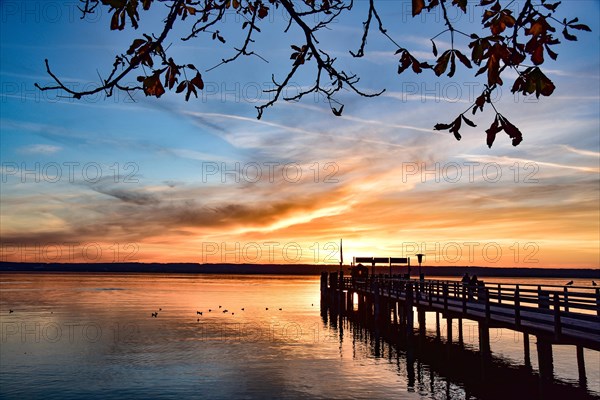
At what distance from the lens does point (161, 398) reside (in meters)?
23.1

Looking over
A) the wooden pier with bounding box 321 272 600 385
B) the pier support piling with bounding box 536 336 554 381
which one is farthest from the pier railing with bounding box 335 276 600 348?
the pier support piling with bounding box 536 336 554 381

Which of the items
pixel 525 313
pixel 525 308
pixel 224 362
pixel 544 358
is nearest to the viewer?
pixel 544 358

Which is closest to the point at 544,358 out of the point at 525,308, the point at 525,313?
the point at 525,308

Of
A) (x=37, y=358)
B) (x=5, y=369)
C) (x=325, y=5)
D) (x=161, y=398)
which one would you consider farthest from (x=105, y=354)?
(x=325, y=5)

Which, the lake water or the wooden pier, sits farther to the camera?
the lake water

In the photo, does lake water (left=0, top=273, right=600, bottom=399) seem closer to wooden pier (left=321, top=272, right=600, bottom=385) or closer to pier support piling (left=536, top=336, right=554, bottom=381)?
wooden pier (left=321, top=272, right=600, bottom=385)

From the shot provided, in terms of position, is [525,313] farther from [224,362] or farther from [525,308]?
[224,362]

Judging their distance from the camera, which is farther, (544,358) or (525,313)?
(525,313)

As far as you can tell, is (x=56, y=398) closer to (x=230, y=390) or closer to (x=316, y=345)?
(x=230, y=390)

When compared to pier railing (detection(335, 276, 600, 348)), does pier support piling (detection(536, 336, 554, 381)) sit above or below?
below

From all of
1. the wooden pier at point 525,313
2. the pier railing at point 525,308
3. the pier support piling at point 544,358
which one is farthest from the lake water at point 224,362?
the pier support piling at point 544,358

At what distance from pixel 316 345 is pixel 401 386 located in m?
14.5

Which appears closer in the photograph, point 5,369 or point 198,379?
point 198,379

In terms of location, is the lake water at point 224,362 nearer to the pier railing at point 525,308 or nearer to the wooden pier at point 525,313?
the wooden pier at point 525,313
